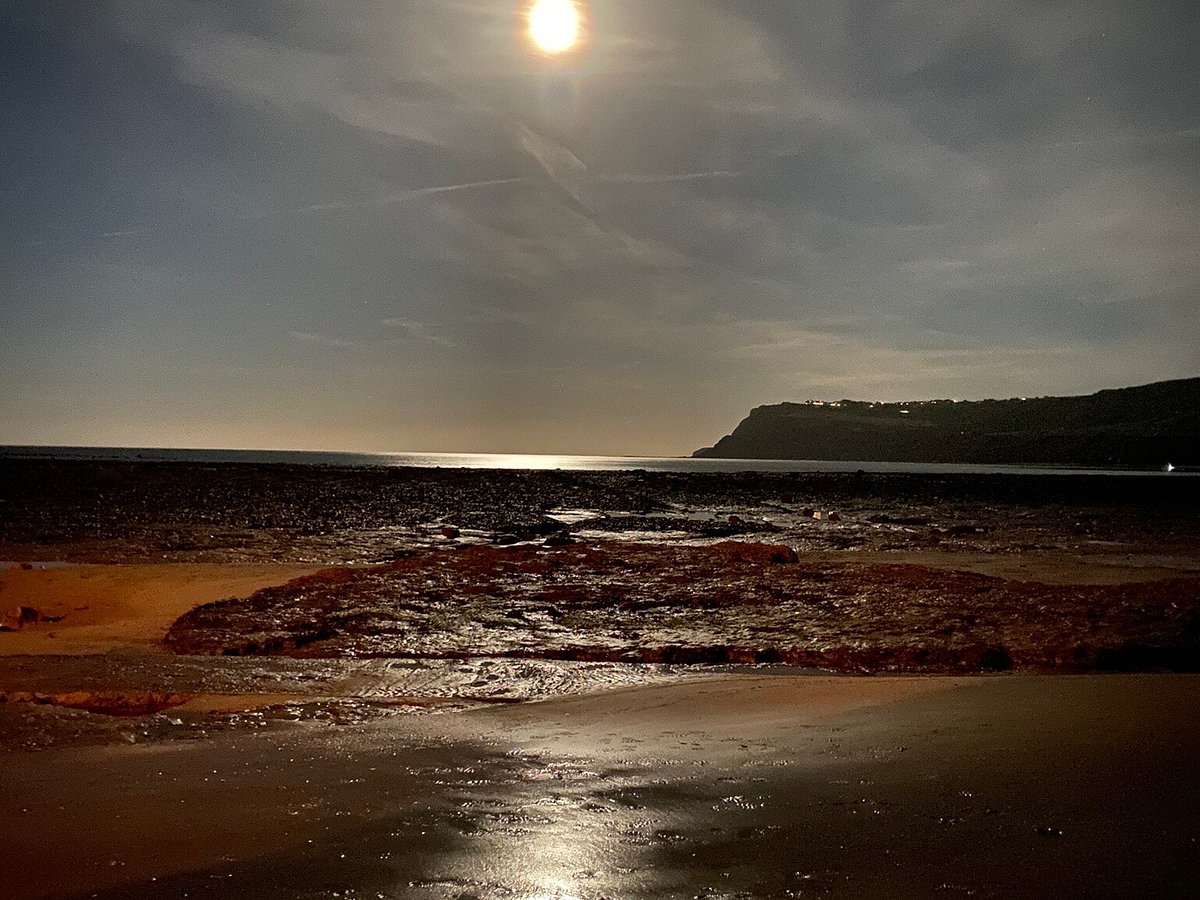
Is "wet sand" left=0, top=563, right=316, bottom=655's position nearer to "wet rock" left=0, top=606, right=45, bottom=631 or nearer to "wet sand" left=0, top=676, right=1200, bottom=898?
"wet rock" left=0, top=606, right=45, bottom=631

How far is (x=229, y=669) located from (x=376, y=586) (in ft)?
12.5

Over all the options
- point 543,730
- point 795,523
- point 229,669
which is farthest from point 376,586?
point 795,523

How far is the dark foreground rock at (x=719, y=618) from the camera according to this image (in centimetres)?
862

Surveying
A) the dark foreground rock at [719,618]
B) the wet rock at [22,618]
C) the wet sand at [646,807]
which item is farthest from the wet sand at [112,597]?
the wet sand at [646,807]

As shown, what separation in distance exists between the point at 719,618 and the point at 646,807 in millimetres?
6620

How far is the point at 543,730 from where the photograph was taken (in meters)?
6.11

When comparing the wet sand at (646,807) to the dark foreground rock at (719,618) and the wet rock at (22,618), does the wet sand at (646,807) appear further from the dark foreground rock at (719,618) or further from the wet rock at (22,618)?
the wet rock at (22,618)

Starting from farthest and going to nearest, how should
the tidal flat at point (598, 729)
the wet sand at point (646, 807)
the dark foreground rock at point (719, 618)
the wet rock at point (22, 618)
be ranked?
the wet rock at point (22, 618) < the dark foreground rock at point (719, 618) < the tidal flat at point (598, 729) < the wet sand at point (646, 807)

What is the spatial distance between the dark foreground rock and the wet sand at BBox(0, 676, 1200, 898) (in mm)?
2261

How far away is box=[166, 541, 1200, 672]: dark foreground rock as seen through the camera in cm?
862

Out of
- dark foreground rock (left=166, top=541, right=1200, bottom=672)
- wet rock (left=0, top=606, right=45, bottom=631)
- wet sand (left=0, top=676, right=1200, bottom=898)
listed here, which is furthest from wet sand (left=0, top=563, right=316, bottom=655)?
wet sand (left=0, top=676, right=1200, bottom=898)

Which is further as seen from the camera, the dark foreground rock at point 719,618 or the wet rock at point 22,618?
the wet rock at point 22,618

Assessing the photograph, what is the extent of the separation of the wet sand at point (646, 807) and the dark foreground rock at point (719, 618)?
7.42 feet

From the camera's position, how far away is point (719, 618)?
10.8 meters
